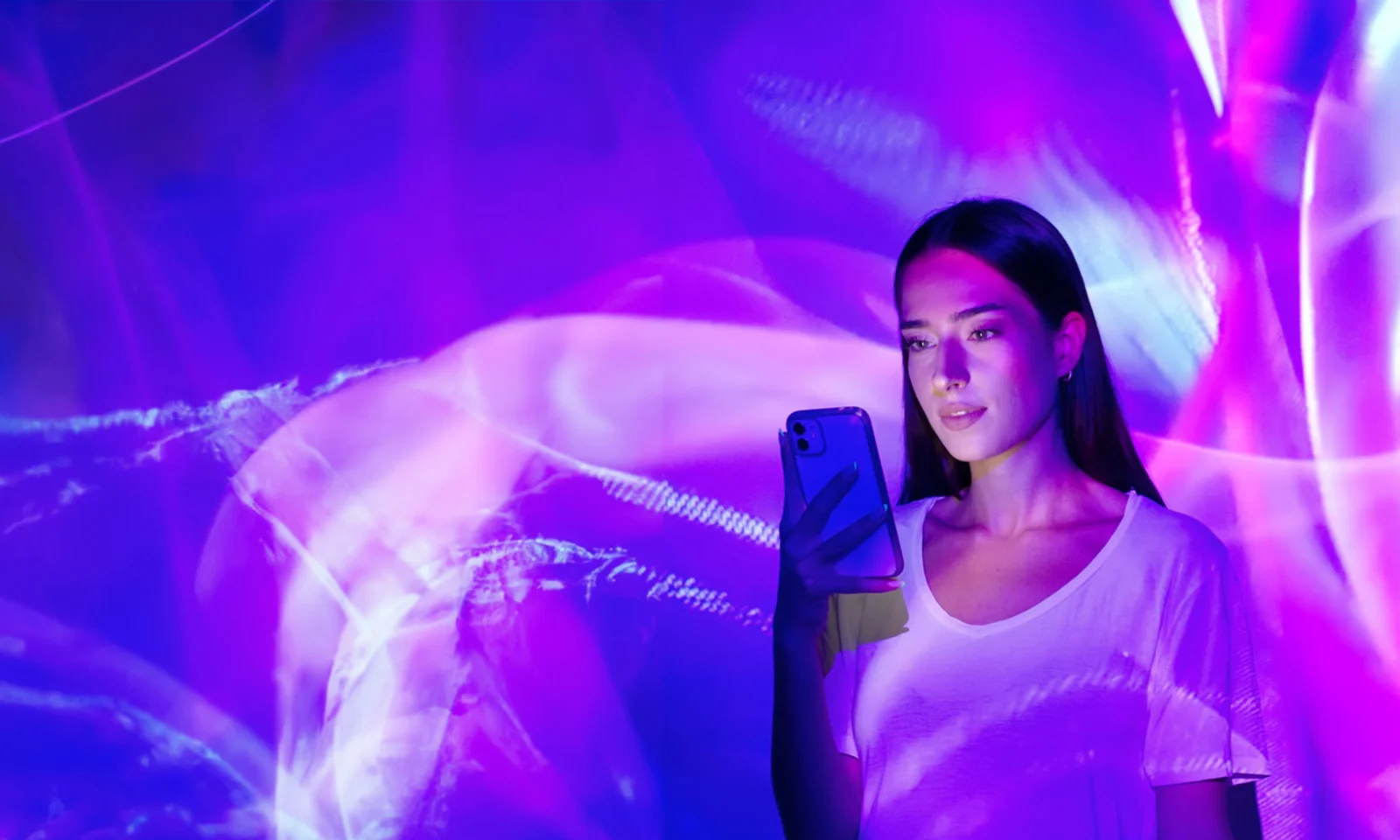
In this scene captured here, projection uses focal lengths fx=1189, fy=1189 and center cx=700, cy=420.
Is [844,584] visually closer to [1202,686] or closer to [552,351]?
[1202,686]

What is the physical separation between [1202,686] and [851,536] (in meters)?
0.46

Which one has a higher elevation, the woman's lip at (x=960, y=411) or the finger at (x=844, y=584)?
the woman's lip at (x=960, y=411)

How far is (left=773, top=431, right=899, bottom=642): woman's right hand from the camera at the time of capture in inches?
60.4

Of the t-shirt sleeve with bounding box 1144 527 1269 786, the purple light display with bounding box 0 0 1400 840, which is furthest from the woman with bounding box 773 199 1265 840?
the purple light display with bounding box 0 0 1400 840

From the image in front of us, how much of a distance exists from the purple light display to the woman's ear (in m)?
0.26

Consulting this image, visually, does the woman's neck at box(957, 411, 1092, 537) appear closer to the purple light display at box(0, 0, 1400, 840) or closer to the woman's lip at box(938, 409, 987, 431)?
the woman's lip at box(938, 409, 987, 431)

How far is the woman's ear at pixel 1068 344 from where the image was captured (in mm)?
1557

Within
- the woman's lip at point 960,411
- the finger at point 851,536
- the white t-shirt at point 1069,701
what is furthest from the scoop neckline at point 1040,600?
the woman's lip at point 960,411

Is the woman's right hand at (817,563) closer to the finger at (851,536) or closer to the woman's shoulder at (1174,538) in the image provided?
the finger at (851,536)

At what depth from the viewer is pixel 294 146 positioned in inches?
81.3

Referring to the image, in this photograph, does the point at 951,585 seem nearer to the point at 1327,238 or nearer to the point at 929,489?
the point at 929,489

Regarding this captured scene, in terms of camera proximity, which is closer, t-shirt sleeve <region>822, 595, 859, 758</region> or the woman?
the woman

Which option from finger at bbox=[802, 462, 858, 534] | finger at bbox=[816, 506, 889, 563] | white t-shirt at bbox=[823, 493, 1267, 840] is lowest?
white t-shirt at bbox=[823, 493, 1267, 840]

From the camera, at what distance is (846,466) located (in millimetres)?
1568
